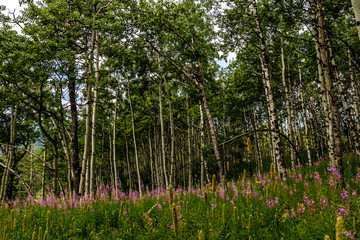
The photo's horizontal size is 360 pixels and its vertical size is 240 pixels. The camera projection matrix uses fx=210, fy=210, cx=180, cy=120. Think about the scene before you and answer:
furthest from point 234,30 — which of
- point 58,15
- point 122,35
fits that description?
point 58,15

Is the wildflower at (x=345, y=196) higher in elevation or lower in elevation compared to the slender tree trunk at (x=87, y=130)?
lower

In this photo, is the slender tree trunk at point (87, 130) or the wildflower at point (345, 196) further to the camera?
the slender tree trunk at point (87, 130)

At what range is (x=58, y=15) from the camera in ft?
31.3

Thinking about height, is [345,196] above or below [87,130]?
below

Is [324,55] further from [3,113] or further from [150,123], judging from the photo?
[3,113]

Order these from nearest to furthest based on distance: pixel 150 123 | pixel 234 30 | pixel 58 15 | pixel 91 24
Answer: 1. pixel 91 24
2. pixel 58 15
3. pixel 234 30
4. pixel 150 123

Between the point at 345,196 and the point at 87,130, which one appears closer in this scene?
the point at 345,196

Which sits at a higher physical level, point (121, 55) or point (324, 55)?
point (121, 55)

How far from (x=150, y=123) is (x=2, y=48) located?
50.3 ft

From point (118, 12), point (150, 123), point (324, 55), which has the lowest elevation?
point (324, 55)

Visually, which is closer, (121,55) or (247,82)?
(121,55)

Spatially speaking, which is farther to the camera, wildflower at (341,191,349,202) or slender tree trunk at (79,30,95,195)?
slender tree trunk at (79,30,95,195)

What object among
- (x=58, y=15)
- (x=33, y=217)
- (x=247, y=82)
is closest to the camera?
(x=33, y=217)

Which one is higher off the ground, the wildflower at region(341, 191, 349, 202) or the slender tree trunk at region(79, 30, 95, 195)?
the slender tree trunk at region(79, 30, 95, 195)
